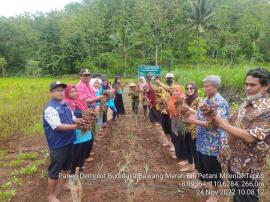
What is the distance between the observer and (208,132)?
3.83 metres

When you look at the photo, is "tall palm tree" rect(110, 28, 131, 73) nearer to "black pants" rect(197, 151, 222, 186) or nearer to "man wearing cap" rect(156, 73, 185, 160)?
"man wearing cap" rect(156, 73, 185, 160)

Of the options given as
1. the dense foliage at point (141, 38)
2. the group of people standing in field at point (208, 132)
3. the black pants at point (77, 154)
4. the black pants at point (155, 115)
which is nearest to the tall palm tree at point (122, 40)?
the dense foliage at point (141, 38)

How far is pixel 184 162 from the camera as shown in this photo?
221 inches

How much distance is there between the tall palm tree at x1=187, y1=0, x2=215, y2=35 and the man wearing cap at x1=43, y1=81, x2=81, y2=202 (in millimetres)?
36315

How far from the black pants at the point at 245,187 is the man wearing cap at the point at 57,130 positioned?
1.99 metres

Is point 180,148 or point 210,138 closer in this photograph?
point 210,138

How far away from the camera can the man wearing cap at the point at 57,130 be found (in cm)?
382

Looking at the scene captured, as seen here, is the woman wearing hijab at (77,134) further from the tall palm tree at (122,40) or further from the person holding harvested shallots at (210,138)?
the tall palm tree at (122,40)

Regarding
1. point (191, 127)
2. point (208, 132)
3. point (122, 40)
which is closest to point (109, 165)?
point (191, 127)

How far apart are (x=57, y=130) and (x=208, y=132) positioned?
6.09ft

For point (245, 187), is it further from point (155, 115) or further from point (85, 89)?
point (155, 115)

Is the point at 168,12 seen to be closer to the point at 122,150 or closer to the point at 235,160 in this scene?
the point at 122,150

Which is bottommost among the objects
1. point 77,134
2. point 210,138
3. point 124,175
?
point 124,175

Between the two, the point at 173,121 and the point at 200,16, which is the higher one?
the point at 200,16
